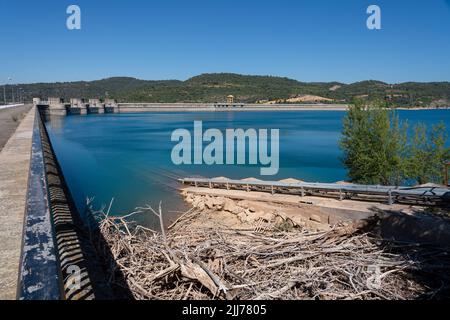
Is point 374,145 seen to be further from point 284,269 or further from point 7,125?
point 7,125

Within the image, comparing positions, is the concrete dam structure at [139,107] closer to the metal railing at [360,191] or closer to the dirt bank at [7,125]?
the dirt bank at [7,125]

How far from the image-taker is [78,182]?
78.4ft

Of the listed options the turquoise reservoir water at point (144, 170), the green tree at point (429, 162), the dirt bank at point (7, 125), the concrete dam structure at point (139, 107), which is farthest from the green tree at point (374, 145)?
the concrete dam structure at point (139, 107)

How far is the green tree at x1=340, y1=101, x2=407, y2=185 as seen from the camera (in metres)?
21.6

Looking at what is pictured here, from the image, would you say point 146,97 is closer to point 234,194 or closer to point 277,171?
point 277,171

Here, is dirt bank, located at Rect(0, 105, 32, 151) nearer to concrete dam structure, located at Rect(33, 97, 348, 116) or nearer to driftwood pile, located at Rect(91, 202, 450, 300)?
driftwood pile, located at Rect(91, 202, 450, 300)

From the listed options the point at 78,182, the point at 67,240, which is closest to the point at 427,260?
the point at 67,240

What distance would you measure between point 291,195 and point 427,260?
8.02m

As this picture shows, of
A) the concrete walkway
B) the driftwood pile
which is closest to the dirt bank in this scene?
the concrete walkway

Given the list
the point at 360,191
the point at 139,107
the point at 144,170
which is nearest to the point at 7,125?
the point at 144,170

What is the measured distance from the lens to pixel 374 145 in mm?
22750

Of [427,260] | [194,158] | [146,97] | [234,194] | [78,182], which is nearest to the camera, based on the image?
[427,260]

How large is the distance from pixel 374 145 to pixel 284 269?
60.8ft

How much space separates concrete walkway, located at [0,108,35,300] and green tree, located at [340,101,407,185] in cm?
1840
